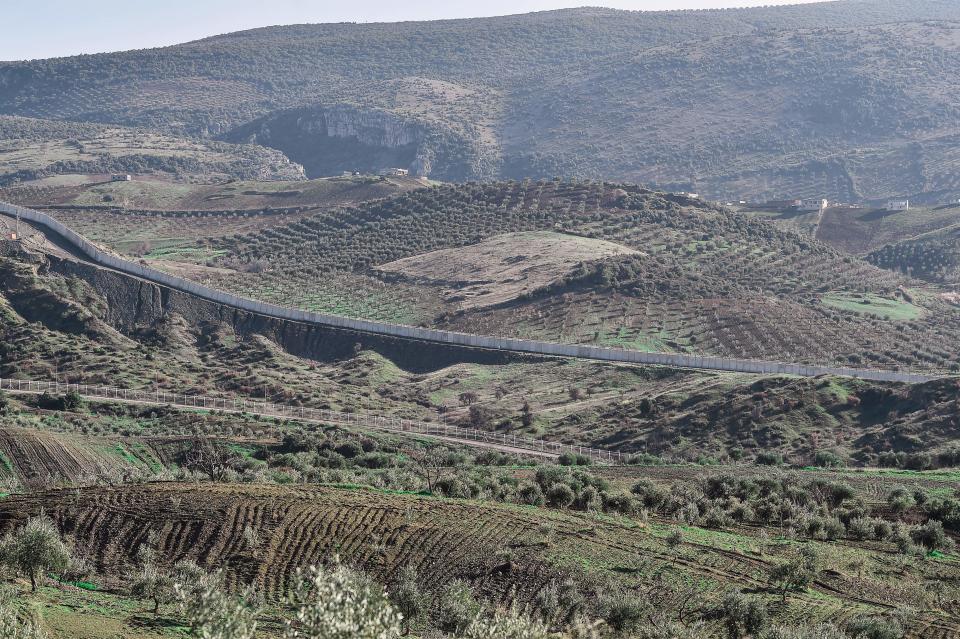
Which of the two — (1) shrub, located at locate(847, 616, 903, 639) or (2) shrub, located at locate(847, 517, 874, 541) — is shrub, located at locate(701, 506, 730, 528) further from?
(1) shrub, located at locate(847, 616, 903, 639)

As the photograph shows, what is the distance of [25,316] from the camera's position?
93.1 meters

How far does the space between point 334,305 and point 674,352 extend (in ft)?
103

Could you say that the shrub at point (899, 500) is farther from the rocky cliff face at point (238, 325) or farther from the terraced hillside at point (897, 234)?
the terraced hillside at point (897, 234)

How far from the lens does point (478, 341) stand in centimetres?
9000

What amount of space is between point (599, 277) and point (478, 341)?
1877cm

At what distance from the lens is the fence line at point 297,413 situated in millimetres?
67250

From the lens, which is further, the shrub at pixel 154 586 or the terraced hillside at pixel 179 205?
the terraced hillside at pixel 179 205

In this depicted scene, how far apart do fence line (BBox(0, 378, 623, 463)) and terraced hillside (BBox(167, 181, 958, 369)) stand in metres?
24.5

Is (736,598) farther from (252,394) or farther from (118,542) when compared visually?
(252,394)

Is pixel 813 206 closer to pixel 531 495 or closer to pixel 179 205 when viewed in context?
pixel 179 205

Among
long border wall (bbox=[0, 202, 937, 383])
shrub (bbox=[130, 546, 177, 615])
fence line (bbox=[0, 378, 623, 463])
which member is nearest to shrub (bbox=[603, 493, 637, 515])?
shrub (bbox=[130, 546, 177, 615])

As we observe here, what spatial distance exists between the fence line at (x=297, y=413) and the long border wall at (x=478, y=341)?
1585 cm

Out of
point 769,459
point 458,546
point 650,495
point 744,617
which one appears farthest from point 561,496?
point 769,459

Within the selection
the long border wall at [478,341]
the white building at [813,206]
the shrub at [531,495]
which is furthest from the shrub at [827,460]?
the white building at [813,206]
